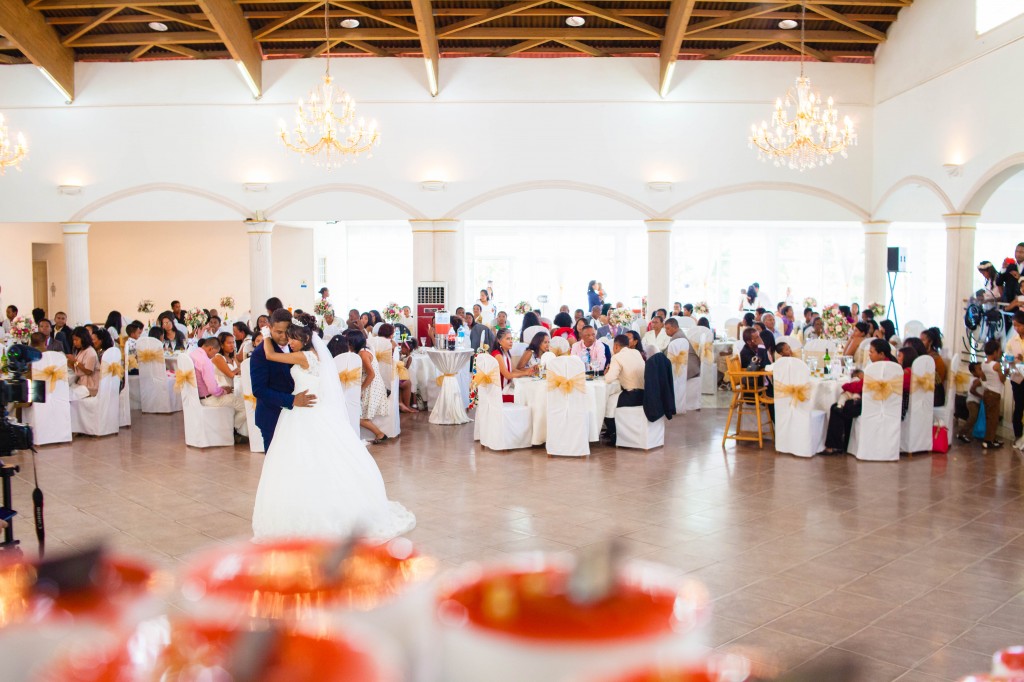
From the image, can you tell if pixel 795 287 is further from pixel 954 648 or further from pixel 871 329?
pixel 954 648

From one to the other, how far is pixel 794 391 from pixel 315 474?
5108 millimetres

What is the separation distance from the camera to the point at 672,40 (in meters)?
13.2

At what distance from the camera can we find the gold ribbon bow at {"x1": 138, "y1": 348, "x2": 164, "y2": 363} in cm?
1152

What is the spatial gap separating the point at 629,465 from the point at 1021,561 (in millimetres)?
3544

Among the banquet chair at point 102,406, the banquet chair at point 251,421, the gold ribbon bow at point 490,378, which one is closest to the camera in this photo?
the banquet chair at point 251,421

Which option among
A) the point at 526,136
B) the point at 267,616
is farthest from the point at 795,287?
the point at 267,616

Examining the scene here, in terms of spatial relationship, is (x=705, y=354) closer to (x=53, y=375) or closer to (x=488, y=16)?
(x=488, y=16)

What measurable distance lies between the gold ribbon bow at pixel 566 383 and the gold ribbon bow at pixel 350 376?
6.46 feet

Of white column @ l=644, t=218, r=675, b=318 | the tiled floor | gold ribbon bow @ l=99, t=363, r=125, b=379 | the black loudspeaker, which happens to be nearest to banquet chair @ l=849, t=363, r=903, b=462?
the tiled floor

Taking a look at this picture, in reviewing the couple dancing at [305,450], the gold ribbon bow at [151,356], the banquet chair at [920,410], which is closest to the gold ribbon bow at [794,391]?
the banquet chair at [920,410]

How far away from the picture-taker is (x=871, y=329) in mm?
11281

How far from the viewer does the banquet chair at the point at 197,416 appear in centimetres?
919

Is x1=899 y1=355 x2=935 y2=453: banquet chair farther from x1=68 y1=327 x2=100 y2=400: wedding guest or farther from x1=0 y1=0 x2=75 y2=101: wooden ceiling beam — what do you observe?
x1=0 y1=0 x2=75 y2=101: wooden ceiling beam

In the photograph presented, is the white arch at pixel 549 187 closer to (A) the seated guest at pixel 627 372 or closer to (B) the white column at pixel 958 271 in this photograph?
(B) the white column at pixel 958 271
